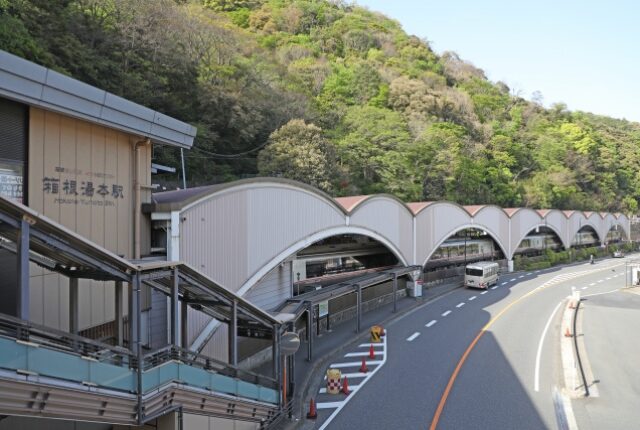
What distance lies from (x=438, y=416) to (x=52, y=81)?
11.6m

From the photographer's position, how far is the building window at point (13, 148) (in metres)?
7.63

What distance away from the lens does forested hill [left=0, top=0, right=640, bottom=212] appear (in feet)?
95.7

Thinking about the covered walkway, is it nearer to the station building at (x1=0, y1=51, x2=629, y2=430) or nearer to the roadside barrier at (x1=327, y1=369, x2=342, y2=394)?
the station building at (x1=0, y1=51, x2=629, y2=430)

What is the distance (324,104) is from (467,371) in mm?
41628

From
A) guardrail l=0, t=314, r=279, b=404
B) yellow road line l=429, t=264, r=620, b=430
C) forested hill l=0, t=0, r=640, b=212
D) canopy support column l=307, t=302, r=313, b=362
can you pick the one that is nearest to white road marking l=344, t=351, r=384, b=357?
canopy support column l=307, t=302, r=313, b=362

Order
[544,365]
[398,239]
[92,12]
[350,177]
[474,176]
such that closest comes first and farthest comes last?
[544,365]
[398,239]
[92,12]
[350,177]
[474,176]

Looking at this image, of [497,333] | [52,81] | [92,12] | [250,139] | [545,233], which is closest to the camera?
[52,81]

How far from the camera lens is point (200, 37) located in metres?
38.8

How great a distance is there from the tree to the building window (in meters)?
23.1

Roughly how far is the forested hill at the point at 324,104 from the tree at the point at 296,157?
10 centimetres

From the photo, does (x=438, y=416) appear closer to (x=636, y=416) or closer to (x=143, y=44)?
(x=636, y=416)

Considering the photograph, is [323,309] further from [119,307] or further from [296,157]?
[296,157]

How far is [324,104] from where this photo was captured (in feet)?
168

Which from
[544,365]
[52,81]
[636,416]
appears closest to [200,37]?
[52,81]
